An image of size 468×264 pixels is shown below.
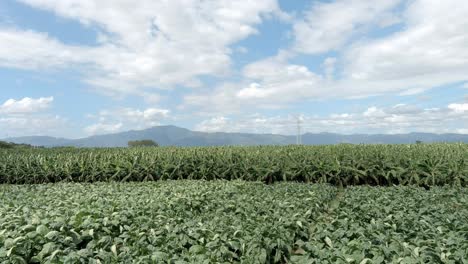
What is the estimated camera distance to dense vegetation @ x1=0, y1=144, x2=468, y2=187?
1378cm

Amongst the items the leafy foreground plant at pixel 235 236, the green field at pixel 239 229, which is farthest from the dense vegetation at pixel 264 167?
the leafy foreground plant at pixel 235 236

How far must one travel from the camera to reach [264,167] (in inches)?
609

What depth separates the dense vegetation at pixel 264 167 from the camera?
1378cm

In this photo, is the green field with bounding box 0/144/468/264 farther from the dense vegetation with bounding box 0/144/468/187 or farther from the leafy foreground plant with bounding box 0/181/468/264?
the dense vegetation with bounding box 0/144/468/187

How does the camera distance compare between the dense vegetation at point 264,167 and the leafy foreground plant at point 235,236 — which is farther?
the dense vegetation at point 264,167

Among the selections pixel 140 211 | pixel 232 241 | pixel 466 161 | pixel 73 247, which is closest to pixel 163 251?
pixel 232 241

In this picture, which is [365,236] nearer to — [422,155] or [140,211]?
[140,211]

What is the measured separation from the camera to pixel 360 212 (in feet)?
21.6

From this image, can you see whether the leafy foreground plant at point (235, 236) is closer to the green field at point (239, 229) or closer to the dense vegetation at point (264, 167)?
the green field at point (239, 229)

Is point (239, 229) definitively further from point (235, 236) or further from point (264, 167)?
point (264, 167)

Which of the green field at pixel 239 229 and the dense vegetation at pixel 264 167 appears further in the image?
the dense vegetation at pixel 264 167

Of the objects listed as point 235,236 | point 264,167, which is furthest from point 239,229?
point 264,167

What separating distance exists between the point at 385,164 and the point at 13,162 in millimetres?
16711

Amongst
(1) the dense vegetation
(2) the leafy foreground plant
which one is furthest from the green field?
(1) the dense vegetation
